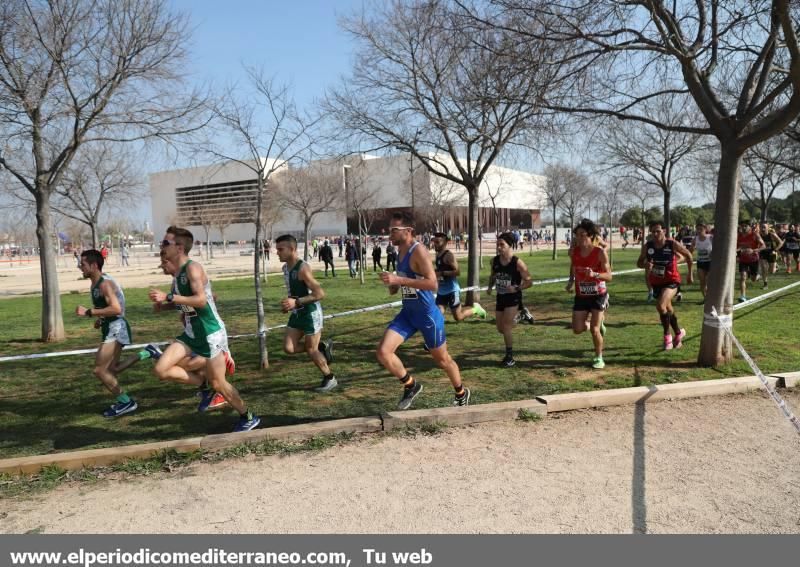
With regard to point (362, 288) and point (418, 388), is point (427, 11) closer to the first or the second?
point (418, 388)

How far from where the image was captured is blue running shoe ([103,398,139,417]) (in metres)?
5.38

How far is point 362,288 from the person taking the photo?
1761 centimetres

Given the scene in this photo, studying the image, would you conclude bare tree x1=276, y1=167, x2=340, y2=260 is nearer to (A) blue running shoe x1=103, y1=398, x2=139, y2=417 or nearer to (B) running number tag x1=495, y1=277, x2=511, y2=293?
(B) running number tag x1=495, y1=277, x2=511, y2=293

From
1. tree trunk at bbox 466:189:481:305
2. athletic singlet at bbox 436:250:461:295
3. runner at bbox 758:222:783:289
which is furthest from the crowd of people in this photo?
runner at bbox 758:222:783:289

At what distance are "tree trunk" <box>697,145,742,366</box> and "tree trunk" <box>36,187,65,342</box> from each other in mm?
10013

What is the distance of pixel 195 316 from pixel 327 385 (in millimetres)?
1860

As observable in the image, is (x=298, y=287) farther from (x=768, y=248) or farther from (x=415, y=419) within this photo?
(x=768, y=248)

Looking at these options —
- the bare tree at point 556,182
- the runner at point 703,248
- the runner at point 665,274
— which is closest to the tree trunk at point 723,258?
the runner at point 665,274

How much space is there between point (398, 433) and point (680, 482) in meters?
2.16

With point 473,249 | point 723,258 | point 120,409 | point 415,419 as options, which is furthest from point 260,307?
→ point 473,249

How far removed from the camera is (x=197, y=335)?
186 inches
